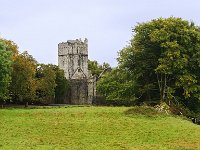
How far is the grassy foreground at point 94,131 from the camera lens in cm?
3028

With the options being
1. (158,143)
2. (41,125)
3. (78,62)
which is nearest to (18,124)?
(41,125)

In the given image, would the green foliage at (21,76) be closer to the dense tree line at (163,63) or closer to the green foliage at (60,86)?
the dense tree line at (163,63)

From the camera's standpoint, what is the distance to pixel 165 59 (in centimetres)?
5428

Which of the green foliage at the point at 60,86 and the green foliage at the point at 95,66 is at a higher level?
the green foliage at the point at 95,66

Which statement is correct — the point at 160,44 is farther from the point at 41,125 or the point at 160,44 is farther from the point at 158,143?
the point at 158,143

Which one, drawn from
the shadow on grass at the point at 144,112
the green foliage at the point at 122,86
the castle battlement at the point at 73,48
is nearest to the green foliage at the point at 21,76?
the green foliage at the point at 122,86

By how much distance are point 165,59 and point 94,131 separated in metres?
20.7

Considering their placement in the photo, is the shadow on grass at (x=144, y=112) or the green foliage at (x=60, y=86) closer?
the shadow on grass at (x=144, y=112)

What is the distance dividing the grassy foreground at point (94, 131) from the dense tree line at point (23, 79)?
10.6 metres

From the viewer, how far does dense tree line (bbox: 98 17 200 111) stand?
5391cm

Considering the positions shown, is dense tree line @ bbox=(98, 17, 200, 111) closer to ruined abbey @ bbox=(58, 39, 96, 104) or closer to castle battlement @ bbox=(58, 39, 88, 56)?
ruined abbey @ bbox=(58, 39, 96, 104)

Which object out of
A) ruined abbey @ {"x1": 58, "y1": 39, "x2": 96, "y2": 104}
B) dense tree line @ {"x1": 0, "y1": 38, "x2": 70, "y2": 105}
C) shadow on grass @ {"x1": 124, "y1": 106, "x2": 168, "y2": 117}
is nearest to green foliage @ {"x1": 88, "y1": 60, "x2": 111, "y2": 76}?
ruined abbey @ {"x1": 58, "y1": 39, "x2": 96, "y2": 104}

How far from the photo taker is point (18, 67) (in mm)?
72500

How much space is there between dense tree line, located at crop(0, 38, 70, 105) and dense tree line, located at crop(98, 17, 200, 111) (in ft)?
47.8
